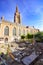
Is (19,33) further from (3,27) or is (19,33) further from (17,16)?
(17,16)

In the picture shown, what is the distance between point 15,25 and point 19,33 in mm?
2893

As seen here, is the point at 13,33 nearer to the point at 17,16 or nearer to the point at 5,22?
the point at 5,22

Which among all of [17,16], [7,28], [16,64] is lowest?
[16,64]

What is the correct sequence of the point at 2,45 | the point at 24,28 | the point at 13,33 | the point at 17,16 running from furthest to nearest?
the point at 17,16 < the point at 24,28 < the point at 13,33 < the point at 2,45

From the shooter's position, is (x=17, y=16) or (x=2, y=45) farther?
(x=17, y=16)

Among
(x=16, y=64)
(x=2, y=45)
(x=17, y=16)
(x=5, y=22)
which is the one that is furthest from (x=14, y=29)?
(x=16, y=64)

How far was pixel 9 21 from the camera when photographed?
37781 millimetres

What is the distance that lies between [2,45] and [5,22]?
1371 centimetres

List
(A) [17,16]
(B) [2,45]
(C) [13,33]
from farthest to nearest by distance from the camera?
(A) [17,16] < (C) [13,33] < (B) [2,45]

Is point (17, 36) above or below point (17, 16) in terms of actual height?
below

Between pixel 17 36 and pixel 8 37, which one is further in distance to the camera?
pixel 17 36

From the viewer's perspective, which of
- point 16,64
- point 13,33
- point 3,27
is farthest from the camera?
point 13,33

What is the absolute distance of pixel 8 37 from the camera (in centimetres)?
3603

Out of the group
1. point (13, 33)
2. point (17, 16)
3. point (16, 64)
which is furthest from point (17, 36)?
point (16, 64)
